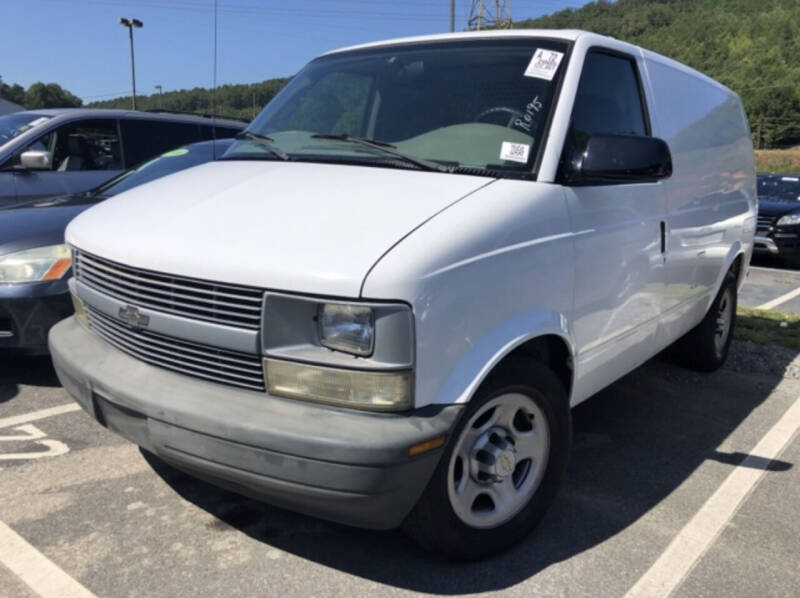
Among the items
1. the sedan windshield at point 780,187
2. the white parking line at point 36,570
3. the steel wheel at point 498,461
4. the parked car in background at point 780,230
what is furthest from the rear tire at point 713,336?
the sedan windshield at point 780,187

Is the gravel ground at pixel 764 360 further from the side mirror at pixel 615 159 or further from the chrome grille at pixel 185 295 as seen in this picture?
the chrome grille at pixel 185 295

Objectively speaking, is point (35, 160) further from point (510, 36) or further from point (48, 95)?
point (48, 95)

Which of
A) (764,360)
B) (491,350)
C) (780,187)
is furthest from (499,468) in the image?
(780,187)

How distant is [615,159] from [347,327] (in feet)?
4.54

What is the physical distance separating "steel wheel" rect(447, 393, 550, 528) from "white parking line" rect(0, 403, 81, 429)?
2.40 m

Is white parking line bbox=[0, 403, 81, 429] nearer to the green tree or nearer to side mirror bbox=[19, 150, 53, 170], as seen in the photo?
side mirror bbox=[19, 150, 53, 170]

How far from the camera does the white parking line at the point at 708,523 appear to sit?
2587mm

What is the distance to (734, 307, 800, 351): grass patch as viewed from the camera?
599cm

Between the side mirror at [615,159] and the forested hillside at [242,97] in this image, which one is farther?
the forested hillside at [242,97]

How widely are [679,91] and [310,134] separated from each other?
221cm

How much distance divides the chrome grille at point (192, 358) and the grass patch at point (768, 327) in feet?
16.6

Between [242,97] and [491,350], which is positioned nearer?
[491,350]

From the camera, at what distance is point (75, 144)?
6680mm

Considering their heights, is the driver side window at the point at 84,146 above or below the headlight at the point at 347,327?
above
